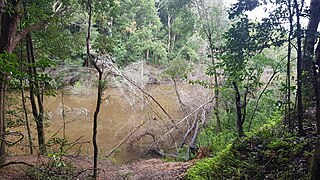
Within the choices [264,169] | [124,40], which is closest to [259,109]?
[264,169]

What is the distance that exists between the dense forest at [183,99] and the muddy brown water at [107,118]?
8 centimetres

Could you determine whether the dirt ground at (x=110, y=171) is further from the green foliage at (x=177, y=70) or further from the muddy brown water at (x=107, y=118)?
the green foliage at (x=177, y=70)

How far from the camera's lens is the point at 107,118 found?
1439 cm

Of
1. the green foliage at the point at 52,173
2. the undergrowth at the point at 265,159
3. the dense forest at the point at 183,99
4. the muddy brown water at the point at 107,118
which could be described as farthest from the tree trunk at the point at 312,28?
the muddy brown water at the point at 107,118

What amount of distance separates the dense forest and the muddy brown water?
0.26ft

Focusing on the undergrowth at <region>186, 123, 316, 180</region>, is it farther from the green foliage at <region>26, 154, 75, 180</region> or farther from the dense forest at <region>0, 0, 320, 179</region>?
the green foliage at <region>26, 154, 75, 180</region>

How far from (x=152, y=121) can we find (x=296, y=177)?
27.8ft

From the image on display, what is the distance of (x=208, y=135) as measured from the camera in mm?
9656

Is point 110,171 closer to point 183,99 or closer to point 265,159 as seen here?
point 265,159

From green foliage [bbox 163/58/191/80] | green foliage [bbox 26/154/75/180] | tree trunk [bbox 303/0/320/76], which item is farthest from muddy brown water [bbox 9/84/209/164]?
tree trunk [bbox 303/0/320/76]

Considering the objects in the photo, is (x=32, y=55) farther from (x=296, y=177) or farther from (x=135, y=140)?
(x=296, y=177)

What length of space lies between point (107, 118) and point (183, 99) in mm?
4244

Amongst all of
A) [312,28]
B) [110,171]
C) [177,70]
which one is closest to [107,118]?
[177,70]

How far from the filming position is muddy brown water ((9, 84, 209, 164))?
33.9 ft
